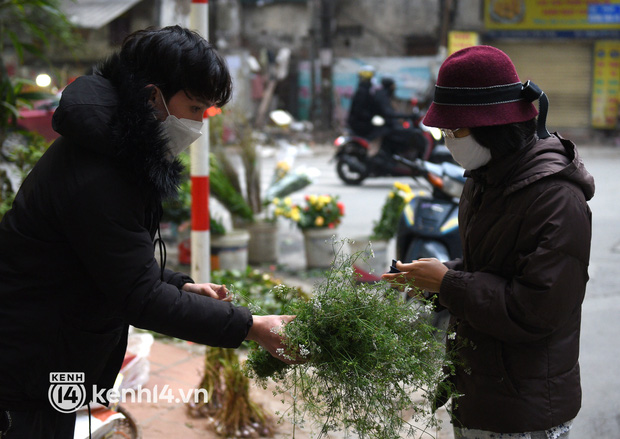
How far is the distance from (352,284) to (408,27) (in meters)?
19.2

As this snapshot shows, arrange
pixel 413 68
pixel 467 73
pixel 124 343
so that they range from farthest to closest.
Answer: pixel 413 68 < pixel 124 343 < pixel 467 73

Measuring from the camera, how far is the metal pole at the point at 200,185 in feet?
11.0

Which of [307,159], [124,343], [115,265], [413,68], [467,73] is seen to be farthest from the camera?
[413,68]

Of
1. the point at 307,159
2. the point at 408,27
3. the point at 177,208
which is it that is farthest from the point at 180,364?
the point at 408,27

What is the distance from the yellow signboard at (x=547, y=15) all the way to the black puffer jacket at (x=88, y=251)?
19.4 m

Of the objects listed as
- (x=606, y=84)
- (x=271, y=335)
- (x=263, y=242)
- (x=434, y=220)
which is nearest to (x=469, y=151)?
(x=271, y=335)

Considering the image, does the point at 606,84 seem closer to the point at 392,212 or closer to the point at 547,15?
the point at 547,15

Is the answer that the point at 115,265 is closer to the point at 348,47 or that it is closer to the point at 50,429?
the point at 50,429

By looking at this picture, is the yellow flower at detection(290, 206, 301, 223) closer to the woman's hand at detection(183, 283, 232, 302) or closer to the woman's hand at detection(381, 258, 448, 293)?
the woman's hand at detection(183, 283, 232, 302)

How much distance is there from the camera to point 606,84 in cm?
1911

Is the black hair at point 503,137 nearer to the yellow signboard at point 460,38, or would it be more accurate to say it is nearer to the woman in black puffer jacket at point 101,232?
the woman in black puffer jacket at point 101,232

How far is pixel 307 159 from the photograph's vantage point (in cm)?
1641

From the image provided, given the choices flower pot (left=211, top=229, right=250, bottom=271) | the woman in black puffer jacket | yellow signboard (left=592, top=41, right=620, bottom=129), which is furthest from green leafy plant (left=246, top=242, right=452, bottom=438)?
yellow signboard (left=592, top=41, right=620, bottom=129)

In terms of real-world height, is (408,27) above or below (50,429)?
above
